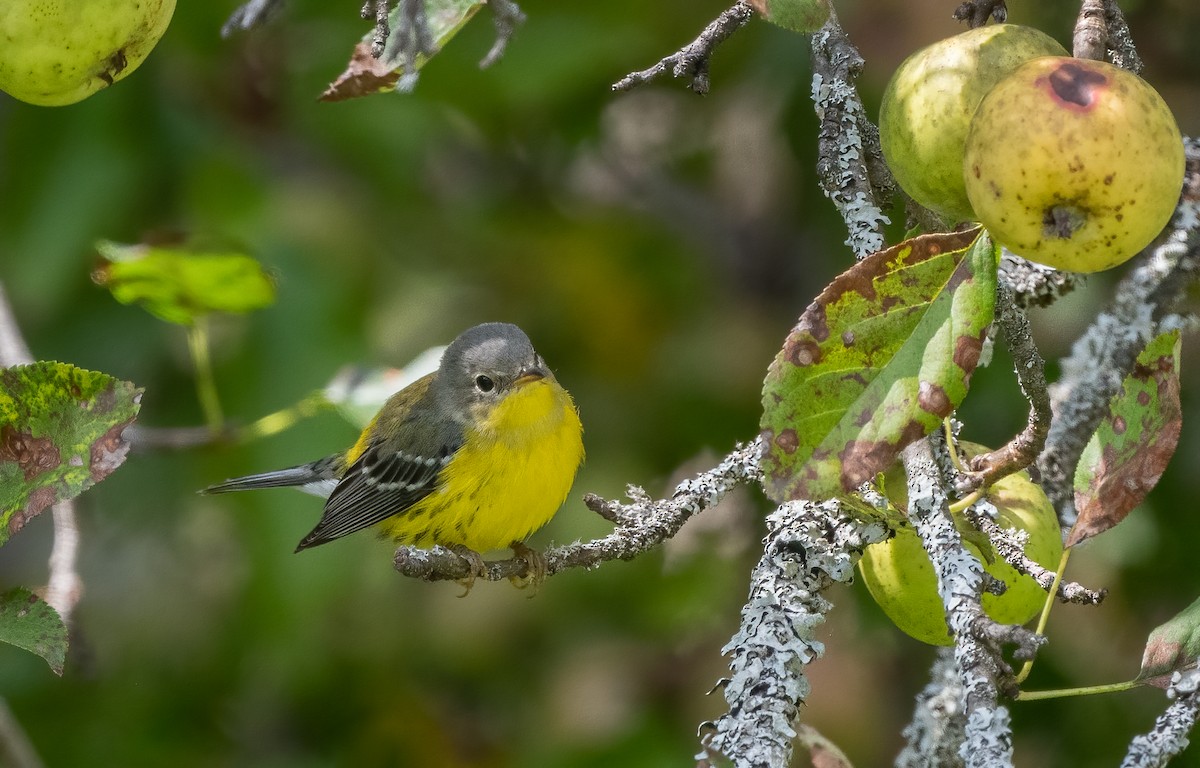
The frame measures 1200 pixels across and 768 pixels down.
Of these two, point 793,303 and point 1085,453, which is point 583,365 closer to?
point 793,303

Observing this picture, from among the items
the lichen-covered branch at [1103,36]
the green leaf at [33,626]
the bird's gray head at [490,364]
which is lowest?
the bird's gray head at [490,364]

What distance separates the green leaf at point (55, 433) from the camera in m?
1.86

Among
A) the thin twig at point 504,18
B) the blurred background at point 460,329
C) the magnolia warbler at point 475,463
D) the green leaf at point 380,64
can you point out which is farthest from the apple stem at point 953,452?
the magnolia warbler at point 475,463

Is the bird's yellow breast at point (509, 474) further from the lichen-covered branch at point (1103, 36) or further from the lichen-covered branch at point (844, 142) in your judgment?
the lichen-covered branch at point (1103, 36)

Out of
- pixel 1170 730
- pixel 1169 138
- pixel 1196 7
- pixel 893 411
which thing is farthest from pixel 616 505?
pixel 1196 7

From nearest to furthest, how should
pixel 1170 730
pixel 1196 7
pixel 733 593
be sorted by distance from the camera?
pixel 1170 730 → pixel 1196 7 → pixel 733 593

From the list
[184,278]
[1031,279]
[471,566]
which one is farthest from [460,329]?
[1031,279]

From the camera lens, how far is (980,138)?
1.36 metres

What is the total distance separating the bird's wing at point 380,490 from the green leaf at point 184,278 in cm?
96

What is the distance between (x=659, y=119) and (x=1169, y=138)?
145 inches

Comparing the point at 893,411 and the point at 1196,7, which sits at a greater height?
the point at 893,411

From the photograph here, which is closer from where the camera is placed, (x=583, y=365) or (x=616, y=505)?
(x=616, y=505)

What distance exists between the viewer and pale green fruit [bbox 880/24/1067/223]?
1508 mm

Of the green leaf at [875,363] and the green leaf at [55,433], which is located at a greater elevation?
the green leaf at [875,363]
